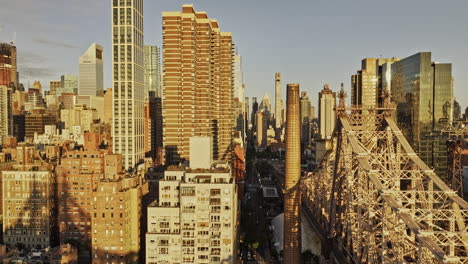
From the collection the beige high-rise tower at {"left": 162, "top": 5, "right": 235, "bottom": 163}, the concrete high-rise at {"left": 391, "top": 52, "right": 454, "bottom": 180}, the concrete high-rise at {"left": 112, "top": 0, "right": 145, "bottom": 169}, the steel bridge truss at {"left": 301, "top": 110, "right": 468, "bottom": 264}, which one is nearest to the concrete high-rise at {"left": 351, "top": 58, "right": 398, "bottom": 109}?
the concrete high-rise at {"left": 391, "top": 52, "right": 454, "bottom": 180}

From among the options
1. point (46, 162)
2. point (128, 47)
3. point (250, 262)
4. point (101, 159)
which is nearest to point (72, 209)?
point (101, 159)

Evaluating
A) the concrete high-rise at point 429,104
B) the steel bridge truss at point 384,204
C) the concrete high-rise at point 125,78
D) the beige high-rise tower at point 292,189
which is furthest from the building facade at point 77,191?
the concrete high-rise at point 429,104

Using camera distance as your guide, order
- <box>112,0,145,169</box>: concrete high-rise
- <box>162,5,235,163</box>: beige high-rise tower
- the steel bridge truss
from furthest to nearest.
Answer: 1. <box>112,0,145,169</box>: concrete high-rise
2. <box>162,5,235,163</box>: beige high-rise tower
3. the steel bridge truss

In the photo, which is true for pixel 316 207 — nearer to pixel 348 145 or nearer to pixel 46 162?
pixel 348 145

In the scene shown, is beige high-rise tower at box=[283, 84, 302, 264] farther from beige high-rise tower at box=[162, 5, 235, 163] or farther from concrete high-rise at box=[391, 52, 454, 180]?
beige high-rise tower at box=[162, 5, 235, 163]

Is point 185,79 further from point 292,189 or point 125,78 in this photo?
point 292,189

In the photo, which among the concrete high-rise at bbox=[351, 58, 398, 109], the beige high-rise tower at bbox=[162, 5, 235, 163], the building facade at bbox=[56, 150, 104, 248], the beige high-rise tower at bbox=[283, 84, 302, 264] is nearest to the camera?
the beige high-rise tower at bbox=[283, 84, 302, 264]

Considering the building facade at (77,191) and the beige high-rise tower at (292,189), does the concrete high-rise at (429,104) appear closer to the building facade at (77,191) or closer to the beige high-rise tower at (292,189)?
the beige high-rise tower at (292,189)
